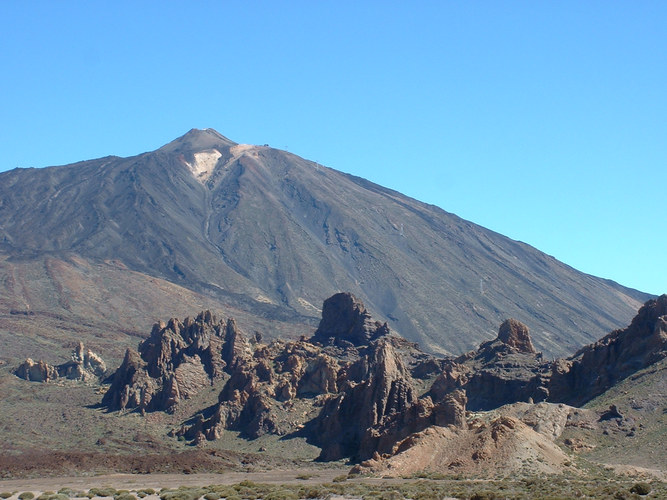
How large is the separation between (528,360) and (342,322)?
34848mm

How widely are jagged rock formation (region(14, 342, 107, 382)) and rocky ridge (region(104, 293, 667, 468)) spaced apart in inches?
318

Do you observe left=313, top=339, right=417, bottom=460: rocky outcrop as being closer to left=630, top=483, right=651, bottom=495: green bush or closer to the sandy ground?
the sandy ground

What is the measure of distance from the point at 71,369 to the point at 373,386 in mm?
51829

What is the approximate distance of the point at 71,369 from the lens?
4791 inches

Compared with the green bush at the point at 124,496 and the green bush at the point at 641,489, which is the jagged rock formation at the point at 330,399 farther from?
the green bush at the point at 124,496

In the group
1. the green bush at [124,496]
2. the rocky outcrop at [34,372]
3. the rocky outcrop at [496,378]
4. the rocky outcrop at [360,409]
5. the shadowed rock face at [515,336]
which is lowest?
the rocky outcrop at [34,372]

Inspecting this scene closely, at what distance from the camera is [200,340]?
11531 cm

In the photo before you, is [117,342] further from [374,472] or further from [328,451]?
[374,472]

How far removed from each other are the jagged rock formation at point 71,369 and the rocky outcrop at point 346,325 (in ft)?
84.1

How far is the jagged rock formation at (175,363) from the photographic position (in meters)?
103

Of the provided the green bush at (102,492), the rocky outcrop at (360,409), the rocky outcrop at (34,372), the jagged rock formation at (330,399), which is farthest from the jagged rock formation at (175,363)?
the green bush at (102,492)

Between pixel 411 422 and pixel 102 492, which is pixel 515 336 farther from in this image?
pixel 102 492

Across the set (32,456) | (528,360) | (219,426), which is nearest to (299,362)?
(219,426)

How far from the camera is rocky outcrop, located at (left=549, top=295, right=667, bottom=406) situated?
82312 mm
